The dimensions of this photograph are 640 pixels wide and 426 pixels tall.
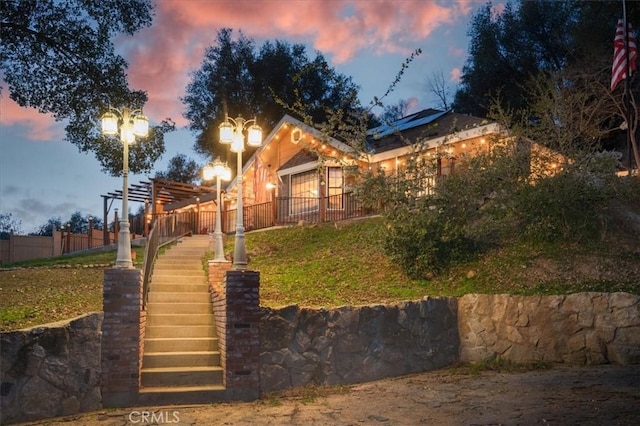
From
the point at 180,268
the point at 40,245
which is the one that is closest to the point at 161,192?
the point at 40,245

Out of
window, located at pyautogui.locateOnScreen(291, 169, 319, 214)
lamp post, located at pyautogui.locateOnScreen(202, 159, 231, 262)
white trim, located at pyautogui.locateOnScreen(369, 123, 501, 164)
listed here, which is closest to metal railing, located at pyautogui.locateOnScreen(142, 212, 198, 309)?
lamp post, located at pyautogui.locateOnScreen(202, 159, 231, 262)

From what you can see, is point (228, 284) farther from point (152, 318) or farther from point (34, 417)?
point (34, 417)

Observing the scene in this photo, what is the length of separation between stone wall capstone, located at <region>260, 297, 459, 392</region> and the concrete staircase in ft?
3.09

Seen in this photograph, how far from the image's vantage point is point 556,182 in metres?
12.4

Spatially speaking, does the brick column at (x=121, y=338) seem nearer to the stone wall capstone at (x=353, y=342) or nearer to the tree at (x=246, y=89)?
the stone wall capstone at (x=353, y=342)

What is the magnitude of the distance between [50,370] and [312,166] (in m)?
16.3

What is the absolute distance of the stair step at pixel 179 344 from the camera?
8953mm

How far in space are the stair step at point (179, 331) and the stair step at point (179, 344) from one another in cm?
19

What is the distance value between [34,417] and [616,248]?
1094 centimetres

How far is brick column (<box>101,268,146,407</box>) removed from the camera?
770 centimetres

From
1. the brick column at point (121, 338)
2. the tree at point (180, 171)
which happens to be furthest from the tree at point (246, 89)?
the brick column at point (121, 338)

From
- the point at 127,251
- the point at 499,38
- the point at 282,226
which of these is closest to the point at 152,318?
the point at 127,251

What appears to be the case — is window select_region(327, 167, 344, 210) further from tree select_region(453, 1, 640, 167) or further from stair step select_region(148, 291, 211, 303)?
stair step select_region(148, 291, 211, 303)

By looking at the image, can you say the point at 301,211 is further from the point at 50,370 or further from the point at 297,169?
the point at 50,370
